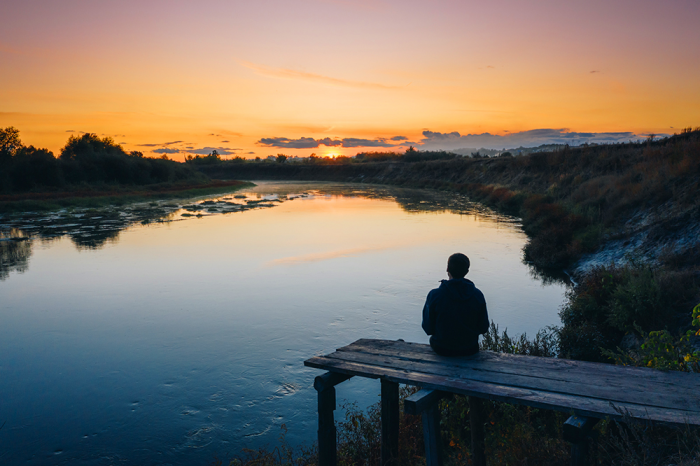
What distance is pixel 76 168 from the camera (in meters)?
46.7

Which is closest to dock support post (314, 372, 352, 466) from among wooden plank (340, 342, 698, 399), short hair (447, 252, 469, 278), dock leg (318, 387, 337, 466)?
dock leg (318, 387, 337, 466)

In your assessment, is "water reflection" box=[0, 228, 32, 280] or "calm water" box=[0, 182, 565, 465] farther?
"water reflection" box=[0, 228, 32, 280]

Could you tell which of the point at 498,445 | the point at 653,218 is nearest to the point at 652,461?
the point at 498,445

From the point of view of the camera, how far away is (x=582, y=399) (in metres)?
3.38

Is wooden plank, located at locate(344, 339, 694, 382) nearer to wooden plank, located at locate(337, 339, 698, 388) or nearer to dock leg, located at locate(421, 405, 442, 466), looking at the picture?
wooden plank, located at locate(337, 339, 698, 388)

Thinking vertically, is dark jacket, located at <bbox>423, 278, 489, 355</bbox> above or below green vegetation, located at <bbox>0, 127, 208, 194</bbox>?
below

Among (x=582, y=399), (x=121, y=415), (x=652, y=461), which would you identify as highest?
(x=582, y=399)

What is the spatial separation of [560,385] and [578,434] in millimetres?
561

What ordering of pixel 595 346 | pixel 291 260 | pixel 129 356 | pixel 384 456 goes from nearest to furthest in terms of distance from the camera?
pixel 384 456, pixel 595 346, pixel 129 356, pixel 291 260

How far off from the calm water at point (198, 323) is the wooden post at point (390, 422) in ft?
4.48

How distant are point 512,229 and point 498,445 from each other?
59.1 feet

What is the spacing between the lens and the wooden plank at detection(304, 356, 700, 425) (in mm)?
3080

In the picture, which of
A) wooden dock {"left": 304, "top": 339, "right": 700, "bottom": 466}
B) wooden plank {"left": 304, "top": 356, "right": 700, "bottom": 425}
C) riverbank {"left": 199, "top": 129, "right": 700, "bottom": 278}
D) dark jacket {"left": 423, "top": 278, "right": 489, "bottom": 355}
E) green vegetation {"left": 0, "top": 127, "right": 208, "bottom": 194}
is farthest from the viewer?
green vegetation {"left": 0, "top": 127, "right": 208, "bottom": 194}

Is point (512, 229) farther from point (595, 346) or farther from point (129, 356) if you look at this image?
point (129, 356)
